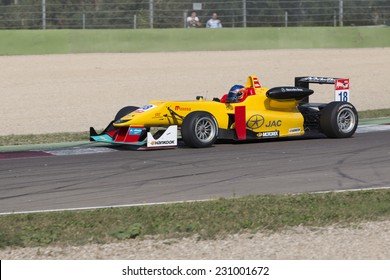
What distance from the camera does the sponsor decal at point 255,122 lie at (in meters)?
14.5

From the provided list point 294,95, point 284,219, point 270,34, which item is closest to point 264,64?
point 270,34

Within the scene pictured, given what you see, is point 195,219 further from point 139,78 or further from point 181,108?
point 139,78

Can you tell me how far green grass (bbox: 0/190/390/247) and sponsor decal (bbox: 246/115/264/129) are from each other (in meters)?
4.66

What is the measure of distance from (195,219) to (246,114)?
586 centimetres

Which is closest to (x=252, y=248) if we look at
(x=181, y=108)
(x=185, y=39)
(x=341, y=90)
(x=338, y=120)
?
(x=181, y=108)

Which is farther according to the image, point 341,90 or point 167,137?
point 341,90

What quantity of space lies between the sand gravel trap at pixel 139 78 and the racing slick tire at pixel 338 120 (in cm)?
530

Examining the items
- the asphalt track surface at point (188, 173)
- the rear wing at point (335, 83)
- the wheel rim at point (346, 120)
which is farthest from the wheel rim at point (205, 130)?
the wheel rim at point (346, 120)

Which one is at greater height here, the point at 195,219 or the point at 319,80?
the point at 319,80

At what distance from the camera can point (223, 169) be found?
12.2m

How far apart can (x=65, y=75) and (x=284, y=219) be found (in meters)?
17.7

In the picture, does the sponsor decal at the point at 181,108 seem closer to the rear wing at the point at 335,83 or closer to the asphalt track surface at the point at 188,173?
the asphalt track surface at the point at 188,173

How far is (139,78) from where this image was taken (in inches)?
1001

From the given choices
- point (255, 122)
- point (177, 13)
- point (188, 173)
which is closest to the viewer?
point (188, 173)
